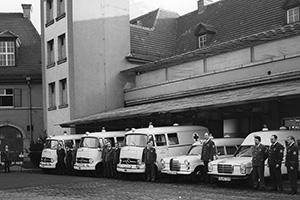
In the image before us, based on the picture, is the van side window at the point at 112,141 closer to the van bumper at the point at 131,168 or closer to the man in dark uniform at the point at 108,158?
the man in dark uniform at the point at 108,158

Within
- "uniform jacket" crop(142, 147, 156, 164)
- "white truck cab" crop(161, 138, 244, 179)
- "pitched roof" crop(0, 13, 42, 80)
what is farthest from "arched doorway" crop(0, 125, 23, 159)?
"white truck cab" crop(161, 138, 244, 179)

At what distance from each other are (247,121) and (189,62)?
6.70m

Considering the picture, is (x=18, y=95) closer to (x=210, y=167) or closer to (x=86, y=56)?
(x=86, y=56)

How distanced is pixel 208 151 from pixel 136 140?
4359mm

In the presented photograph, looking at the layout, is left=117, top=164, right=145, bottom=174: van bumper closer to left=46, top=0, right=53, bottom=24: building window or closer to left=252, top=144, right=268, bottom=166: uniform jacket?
left=252, top=144, right=268, bottom=166: uniform jacket

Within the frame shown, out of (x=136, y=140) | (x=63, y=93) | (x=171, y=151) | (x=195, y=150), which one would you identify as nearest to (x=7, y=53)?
(x=63, y=93)

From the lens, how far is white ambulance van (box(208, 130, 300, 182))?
1739 centimetres

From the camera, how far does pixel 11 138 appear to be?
42.8 m

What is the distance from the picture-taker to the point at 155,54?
39.7m

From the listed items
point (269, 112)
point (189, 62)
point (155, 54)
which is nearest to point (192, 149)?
point (269, 112)

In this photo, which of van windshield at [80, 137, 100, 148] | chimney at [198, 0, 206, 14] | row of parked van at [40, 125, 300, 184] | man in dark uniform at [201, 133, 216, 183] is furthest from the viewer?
chimney at [198, 0, 206, 14]

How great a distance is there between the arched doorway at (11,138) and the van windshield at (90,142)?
60.5ft

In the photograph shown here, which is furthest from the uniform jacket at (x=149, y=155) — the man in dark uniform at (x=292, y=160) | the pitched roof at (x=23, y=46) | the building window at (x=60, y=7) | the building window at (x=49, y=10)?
the pitched roof at (x=23, y=46)

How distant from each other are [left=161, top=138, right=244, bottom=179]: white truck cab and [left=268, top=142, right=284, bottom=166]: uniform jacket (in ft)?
10.7
